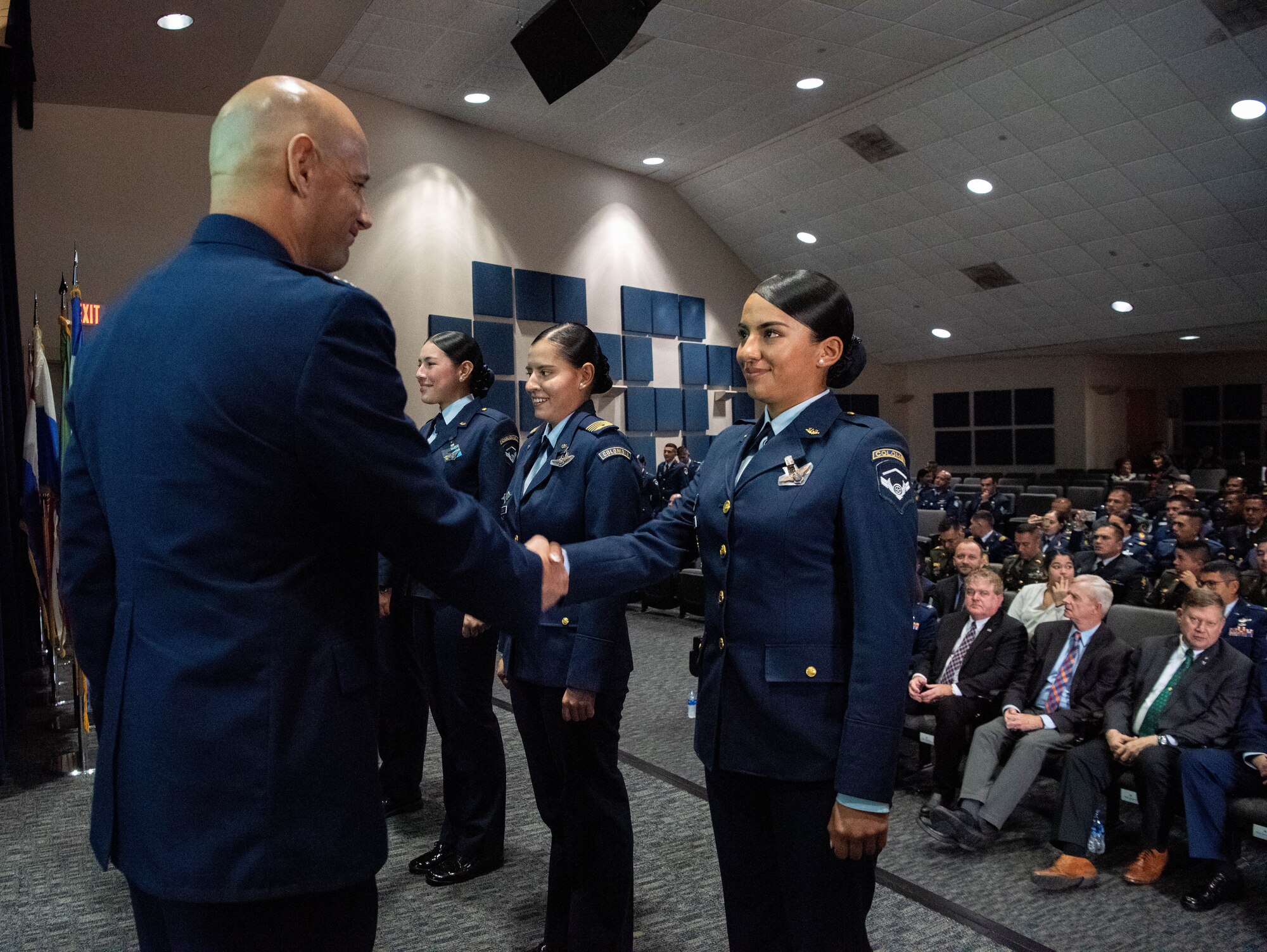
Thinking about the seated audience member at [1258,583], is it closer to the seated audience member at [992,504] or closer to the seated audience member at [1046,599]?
the seated audience member at [1046,599]

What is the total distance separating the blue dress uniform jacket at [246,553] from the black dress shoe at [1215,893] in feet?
9.99

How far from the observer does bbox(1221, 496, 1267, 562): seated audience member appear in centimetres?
728

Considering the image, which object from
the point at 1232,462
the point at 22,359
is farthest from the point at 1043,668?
the point at 1232,462

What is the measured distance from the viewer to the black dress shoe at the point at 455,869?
9.99ft

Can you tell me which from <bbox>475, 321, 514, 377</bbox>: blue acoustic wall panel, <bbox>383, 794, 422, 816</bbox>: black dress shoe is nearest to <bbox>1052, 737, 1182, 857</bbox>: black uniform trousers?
<bbox>383, 794, 422, 816</bbox>: black dress shoe

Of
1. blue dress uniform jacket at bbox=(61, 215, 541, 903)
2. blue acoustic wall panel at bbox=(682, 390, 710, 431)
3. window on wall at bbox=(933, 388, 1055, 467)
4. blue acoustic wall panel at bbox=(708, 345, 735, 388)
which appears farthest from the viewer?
window on wall at bbox=(933, 388, 1055, 467)

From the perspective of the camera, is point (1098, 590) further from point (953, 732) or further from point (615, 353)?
point (615, 353)

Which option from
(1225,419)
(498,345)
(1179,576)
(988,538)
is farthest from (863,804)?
(1225,419)

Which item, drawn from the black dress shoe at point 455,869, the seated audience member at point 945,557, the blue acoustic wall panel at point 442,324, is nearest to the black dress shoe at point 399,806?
the black dress shoe at point 455,869

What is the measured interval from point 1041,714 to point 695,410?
10.8 meters

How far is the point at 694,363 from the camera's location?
1447 cm

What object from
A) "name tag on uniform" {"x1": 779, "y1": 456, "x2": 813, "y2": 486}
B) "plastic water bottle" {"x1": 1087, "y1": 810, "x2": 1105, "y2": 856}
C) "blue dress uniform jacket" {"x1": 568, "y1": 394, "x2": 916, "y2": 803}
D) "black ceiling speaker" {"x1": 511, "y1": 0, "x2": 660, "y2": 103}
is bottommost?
"plastic water bottle" {"x1": 1087, "y1": 810, "x2": 1105, "y2": 856}

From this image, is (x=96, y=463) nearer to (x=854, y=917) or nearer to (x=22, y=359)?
(x=854, y=917)

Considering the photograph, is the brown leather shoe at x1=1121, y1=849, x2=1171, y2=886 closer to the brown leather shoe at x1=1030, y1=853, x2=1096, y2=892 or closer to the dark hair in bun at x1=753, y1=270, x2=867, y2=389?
the brown leather shoe at x1=1030, y1=853, x2=1096, y2=892
